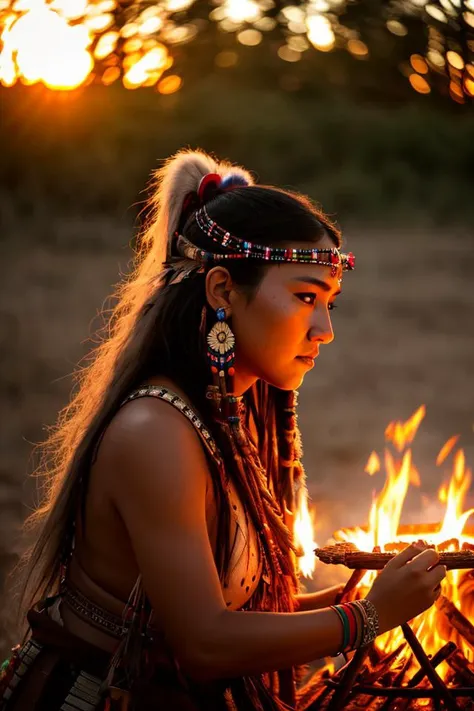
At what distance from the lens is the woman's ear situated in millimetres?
2090

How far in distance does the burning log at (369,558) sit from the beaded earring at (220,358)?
0.42 m

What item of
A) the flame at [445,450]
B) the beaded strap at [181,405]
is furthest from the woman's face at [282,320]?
the flame at [445,450]

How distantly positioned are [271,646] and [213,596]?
149mm

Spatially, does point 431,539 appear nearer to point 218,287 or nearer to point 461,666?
point 461,666

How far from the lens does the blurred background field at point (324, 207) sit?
22.9 ft

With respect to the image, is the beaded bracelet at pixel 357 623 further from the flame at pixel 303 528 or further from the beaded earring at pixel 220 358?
the flame at pixel 303 528

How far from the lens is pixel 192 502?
5.98 feet

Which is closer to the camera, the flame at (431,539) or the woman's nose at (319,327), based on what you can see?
the woman's nose at (319,327)

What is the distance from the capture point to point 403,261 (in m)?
9.97

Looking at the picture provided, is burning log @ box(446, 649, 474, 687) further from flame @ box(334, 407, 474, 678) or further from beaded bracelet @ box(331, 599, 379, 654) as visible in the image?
beaded bracelet @ box(331, 599, 379, 654)

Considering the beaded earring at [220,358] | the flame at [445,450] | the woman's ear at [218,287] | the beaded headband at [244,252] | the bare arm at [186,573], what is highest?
the flame at [445,450]

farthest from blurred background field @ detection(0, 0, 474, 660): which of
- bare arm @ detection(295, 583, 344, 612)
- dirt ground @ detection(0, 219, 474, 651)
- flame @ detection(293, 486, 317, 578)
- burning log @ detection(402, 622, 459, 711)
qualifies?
burning log @ detection(402, 622, 459, 711)

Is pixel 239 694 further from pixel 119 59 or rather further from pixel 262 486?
pixel 119 59

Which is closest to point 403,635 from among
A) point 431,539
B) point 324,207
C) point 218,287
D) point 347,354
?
point 431,539
